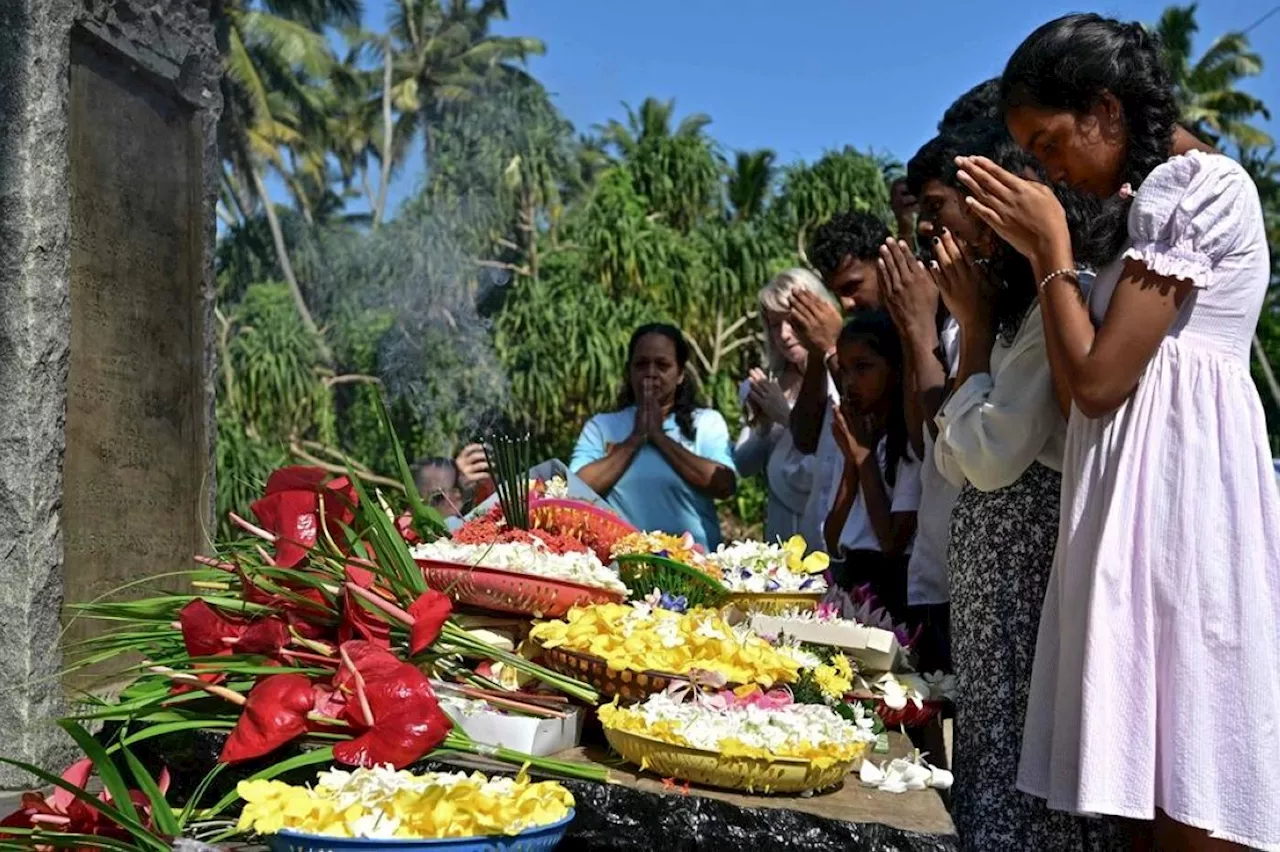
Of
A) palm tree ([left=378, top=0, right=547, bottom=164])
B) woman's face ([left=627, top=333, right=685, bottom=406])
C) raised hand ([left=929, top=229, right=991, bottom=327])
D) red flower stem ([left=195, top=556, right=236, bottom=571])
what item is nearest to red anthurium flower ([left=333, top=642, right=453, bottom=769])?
red flower stem ([left=195, top=556, right=236, bottom=571])

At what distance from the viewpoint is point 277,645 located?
2391 millimetres

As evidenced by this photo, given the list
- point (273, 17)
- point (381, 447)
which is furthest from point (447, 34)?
point (381, 447)

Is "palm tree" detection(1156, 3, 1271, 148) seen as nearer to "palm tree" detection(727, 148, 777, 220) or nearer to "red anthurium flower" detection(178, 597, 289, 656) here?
"palm tree" detection(727, 148, 777, 220)

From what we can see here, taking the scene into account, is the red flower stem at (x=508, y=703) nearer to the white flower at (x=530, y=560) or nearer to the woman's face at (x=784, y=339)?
the white flower at (x=530, y=560)

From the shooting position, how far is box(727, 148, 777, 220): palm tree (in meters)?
22.1

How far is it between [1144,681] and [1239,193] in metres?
0.86

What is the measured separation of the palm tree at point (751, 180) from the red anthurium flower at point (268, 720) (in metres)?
20.2

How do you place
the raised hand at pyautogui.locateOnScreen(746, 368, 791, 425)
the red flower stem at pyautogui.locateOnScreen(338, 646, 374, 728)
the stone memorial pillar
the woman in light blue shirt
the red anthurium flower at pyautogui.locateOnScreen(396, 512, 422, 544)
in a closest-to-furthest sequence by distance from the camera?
the red flower stem at pyautogui.locateOnScreen(338, 646, 374, 728)
the red anthurium flower at pyautogui.locateOnScreen(396, 512, 422, 544)
the stone memorial pillar
the woman in light blue shirt
the raised hand at pyautogui.locateOnScreen(746, 368, 791, 425)

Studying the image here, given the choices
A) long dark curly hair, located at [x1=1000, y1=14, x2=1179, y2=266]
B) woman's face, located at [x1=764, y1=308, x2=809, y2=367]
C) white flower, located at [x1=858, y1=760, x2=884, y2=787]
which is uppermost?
long dark curly hair, located at [x1=1000, y1=14, x2=1179, y2=266]

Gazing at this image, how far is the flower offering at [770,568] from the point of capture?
3.09m

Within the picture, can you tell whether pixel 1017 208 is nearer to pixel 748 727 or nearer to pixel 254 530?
pixel 748 727

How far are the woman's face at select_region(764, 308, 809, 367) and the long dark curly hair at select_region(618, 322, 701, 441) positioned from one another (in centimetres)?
34

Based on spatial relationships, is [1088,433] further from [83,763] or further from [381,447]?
[381,447]

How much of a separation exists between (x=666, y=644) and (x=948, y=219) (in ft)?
4.39
